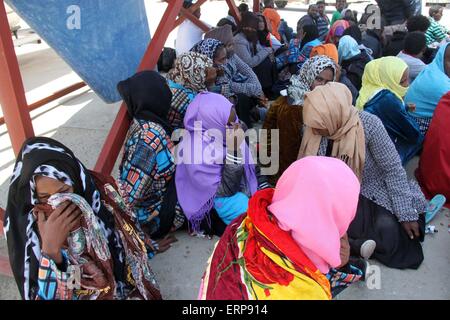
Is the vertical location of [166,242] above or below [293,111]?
below

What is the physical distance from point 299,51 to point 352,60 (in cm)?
81

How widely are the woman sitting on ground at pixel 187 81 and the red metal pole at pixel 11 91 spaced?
1261mm

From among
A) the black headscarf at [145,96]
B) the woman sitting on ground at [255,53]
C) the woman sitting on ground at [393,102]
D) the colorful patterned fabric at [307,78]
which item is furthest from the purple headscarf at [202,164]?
the woman sitting on ground at [255,53]

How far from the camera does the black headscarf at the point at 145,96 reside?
2.32m

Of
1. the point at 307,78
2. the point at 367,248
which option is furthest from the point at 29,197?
the point at 307,78

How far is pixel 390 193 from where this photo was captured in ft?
7.56

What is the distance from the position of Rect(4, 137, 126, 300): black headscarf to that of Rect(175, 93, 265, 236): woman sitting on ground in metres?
0.81

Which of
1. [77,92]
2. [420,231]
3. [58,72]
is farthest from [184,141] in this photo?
[58,72]

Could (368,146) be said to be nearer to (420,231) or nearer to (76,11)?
(420,231)

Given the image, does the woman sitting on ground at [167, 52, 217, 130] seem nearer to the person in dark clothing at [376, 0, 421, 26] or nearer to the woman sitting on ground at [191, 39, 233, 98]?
the woman sitting on ground at [191, 39, 233, 98]

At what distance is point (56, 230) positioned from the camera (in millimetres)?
1443

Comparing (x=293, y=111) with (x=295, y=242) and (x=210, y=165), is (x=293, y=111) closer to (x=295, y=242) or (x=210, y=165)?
(x=210, y=165)

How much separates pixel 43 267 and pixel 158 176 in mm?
989

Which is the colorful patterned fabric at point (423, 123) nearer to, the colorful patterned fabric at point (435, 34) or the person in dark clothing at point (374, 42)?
the person in dark clothing at point (374, 42)
